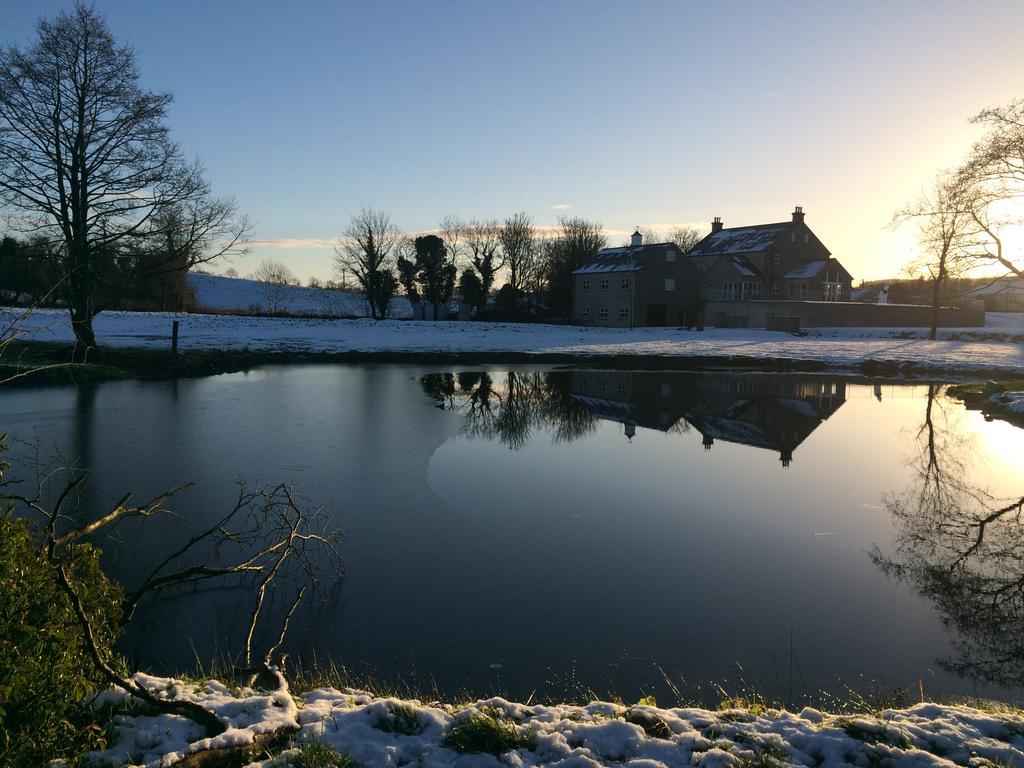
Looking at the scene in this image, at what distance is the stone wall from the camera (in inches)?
2386

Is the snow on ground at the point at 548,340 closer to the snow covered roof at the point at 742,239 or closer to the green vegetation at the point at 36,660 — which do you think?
the snow covered roof at the point at 742,239

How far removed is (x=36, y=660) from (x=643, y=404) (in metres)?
21.5

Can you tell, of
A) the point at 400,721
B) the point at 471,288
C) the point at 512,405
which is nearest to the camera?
the point at 400,721

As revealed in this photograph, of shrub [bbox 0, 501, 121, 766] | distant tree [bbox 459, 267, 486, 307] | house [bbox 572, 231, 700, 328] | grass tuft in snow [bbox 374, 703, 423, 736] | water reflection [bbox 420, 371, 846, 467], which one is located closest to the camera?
shrub [bbox 0, 501, 121, 766]

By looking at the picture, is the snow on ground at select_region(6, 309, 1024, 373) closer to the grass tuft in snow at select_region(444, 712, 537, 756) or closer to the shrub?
the shrub

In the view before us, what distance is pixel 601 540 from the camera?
9.93m

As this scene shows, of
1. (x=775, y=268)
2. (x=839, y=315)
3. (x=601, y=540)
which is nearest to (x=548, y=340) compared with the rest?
(x=839, y=315)

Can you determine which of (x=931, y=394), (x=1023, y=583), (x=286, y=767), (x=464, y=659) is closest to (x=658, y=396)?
(x=931, y=394)

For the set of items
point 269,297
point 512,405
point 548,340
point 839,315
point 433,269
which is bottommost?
point 512,405

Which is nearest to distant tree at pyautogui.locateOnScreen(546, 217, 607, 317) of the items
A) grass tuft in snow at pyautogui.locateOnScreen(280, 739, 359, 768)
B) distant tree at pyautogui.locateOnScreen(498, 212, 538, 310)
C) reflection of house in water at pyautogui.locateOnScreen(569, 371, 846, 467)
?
distant tree at pyautogui.locateOnScreen(498, 212, 538, 310)

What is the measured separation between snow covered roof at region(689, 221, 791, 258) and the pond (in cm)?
5320

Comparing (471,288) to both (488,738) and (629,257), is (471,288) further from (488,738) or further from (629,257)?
(488,738)

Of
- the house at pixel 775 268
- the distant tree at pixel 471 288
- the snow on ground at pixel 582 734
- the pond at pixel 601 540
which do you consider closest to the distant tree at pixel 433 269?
the distant tree at pixel 471 288

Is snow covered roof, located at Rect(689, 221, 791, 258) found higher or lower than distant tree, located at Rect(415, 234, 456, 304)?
higher
